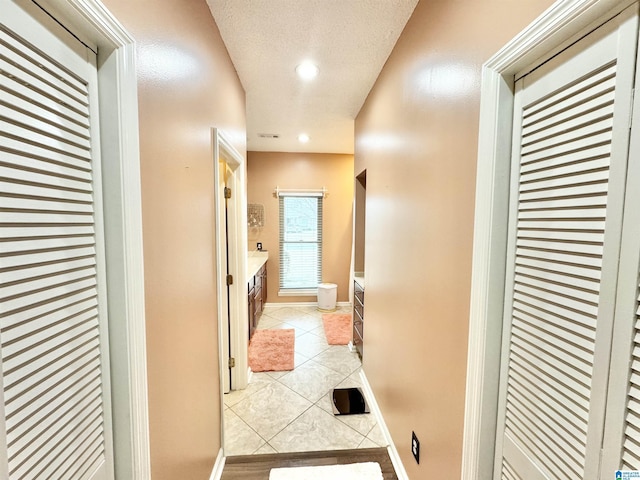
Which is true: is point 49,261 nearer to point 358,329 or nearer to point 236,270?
point 236,270

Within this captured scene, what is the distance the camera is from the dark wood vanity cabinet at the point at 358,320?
303 centimetres

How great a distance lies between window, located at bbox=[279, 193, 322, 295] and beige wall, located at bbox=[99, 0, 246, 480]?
3402 millimetres

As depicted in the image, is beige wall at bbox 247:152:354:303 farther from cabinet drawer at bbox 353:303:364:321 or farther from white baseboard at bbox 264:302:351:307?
cabinet drawer at bbox 353:303:364:321

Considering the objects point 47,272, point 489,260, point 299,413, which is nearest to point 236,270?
point 299,413

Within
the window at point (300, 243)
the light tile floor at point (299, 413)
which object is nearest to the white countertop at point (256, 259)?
the window at point (300, 243)

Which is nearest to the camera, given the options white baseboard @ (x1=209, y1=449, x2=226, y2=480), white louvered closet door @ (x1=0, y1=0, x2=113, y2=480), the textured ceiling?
white louvered closet door @ (x1=0, y1=0, x2=113, y2=480)

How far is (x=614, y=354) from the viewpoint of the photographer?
63 centimetres

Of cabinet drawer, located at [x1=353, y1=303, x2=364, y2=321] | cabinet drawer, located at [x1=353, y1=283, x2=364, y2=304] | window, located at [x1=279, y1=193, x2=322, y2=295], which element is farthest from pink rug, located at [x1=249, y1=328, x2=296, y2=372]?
window, located at [x1=279, y1=193, x2=322, y2=295]

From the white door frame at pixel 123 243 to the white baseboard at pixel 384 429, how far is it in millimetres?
1482

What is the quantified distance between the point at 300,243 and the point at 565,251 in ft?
14.8

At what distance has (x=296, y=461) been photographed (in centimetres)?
182

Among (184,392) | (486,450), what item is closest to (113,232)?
(184,392)

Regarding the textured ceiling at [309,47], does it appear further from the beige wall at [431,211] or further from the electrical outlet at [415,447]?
the electrical outlet at [415,447]

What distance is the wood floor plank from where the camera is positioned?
1738mm
